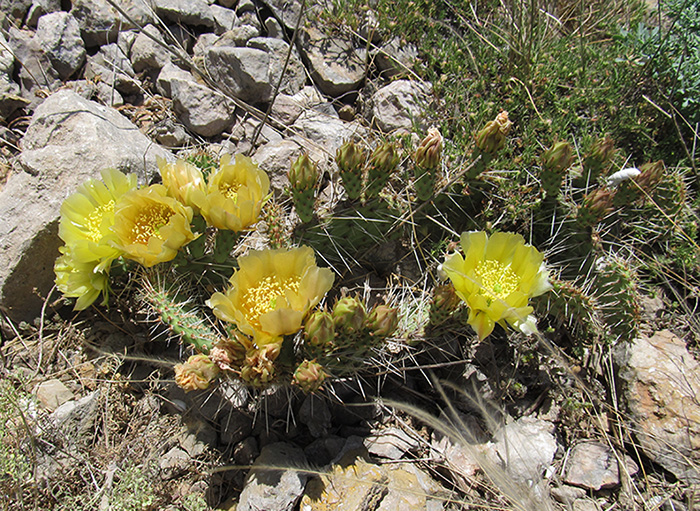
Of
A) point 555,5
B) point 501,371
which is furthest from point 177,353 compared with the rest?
point 555,5

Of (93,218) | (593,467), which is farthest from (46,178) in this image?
(593,467)

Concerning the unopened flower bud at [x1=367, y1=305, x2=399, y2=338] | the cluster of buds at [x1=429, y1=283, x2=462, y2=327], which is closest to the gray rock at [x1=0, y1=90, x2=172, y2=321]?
the unopened flower bud at [x1=367, y1=305, x2=399, y2=338]

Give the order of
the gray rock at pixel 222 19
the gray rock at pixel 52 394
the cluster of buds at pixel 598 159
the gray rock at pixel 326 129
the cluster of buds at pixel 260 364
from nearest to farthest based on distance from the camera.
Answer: the cluster of buds at pixel 260 364 < the gray rock at pixel 52 394 < the cluster of buds at pixel 598 159 < the gray rock at pixel 326 129 < the gray rock at pixel 222 19

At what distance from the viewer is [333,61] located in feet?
9.45

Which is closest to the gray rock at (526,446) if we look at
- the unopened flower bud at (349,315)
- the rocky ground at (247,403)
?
the rocky ground at (247,403)

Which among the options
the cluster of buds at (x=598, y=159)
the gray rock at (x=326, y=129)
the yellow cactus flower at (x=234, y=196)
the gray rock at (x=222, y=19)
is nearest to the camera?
the yellow cactus flower at (x=234, y=196)

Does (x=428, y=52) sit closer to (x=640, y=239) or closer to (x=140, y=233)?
(x=640, y=239)

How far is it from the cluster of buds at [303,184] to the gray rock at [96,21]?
5.62 ft

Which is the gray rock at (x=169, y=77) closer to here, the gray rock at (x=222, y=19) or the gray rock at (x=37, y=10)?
the gray rock at (x=222, y=19)

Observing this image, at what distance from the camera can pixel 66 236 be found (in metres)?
1.79

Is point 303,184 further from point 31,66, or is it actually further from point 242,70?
point 31,66

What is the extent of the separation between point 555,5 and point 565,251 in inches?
71.2

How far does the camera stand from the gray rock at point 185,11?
9.23 ft

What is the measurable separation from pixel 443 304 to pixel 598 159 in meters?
0.96
